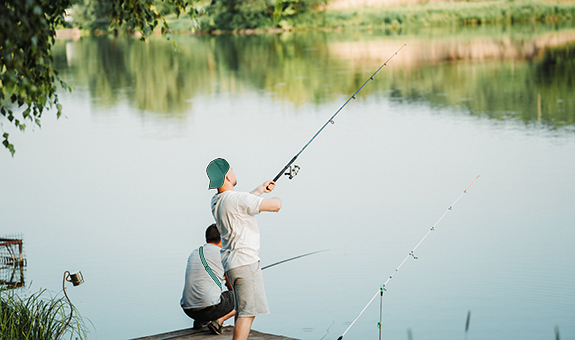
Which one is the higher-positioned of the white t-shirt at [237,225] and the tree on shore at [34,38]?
the tree on shore at [34,38]

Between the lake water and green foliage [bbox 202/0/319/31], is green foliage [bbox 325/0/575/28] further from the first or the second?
the lake water

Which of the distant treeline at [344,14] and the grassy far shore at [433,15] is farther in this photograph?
the distant treeline at [344,14]

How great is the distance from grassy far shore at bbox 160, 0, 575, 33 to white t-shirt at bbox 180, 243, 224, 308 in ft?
112

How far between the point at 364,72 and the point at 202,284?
18989 mm

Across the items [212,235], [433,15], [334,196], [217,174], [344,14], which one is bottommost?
[334,196]

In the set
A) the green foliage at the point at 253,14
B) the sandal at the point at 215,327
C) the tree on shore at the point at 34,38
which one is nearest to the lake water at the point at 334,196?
the sandal at the point at 215,327

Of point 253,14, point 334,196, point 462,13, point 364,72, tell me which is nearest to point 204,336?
point 334,196

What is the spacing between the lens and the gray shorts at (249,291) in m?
4.20

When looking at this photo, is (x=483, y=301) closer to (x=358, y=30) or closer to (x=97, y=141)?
(x=97, y=141)

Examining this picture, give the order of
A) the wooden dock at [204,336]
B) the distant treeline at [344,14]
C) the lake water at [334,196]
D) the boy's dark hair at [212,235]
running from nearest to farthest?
1. the wooden dock at [204,336]
2. the boy's dark hair at [212,235]
3. the lake water at [334,196]
4. the distant treeline at [344,14]

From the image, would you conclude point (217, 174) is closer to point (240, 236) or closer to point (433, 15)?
point (240, 236)

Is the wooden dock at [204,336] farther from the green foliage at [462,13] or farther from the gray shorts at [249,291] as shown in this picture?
the green foliage at [462,13]

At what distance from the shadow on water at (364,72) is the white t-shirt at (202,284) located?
10904 millimetres

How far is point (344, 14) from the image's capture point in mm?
48656
